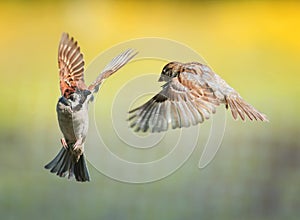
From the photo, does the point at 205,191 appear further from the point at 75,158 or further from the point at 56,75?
the point at 56,75

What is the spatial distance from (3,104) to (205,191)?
3.25 feet

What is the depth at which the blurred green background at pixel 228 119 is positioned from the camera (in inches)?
86.7

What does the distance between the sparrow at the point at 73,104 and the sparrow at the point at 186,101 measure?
0.67 feet

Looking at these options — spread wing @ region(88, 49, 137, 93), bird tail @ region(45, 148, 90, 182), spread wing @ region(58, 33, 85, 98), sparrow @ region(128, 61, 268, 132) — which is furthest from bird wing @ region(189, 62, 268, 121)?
bird tail @ region(45, 148, 90, 182)

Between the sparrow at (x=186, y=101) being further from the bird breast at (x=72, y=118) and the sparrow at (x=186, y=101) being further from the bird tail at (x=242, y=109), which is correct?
the bird breast at (x=72, y=118)

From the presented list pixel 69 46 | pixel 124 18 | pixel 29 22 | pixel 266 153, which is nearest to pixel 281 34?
pixel 266 153

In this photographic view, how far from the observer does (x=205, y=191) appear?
7.23ft

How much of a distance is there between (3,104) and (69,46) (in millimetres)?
396

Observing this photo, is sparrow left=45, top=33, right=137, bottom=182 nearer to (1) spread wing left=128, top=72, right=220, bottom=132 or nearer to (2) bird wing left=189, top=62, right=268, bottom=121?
(1) spread wing left=128, top=72, right=220, bottom=132

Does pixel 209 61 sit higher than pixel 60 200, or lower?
higher

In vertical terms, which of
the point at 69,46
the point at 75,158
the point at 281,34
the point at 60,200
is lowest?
the point at 60,200

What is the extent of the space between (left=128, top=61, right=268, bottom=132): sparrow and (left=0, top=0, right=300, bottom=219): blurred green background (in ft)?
0.15

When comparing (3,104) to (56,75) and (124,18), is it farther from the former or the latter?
(124,18)

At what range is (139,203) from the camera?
2.21m
